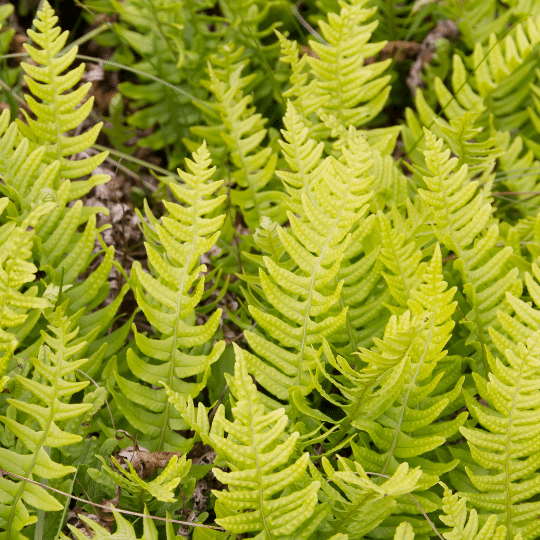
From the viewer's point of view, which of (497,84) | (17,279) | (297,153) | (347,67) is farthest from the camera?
(497,84)

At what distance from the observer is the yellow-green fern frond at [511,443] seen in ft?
3.63

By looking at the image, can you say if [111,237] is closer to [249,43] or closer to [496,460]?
[249,43]

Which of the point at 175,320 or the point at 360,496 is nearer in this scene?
the point at 360,496

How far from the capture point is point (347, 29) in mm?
1798

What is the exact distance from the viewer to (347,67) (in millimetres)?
1773

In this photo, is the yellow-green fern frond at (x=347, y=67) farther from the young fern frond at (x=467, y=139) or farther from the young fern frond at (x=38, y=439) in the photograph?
the young fern frond at (x=38, y=439)


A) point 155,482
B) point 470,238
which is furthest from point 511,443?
point 155,482

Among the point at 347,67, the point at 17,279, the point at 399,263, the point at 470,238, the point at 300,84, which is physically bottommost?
the point at 17,279

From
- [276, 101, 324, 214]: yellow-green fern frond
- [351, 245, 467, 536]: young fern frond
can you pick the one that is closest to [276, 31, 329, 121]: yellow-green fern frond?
[276, 101, 324, 214]: yellow-green fern frond

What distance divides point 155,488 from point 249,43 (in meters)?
1.72

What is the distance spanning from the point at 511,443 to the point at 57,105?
141 centimetres

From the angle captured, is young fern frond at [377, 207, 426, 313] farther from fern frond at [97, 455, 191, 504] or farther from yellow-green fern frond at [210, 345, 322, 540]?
fern frond at [97, 455, 191, 504]

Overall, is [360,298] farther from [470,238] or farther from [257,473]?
[257,473]

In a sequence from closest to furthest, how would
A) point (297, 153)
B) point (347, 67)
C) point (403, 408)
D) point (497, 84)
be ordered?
1. point (403, 408)
2. point (297, 153)
3. point (347, 67)
4. point (497, 84)
